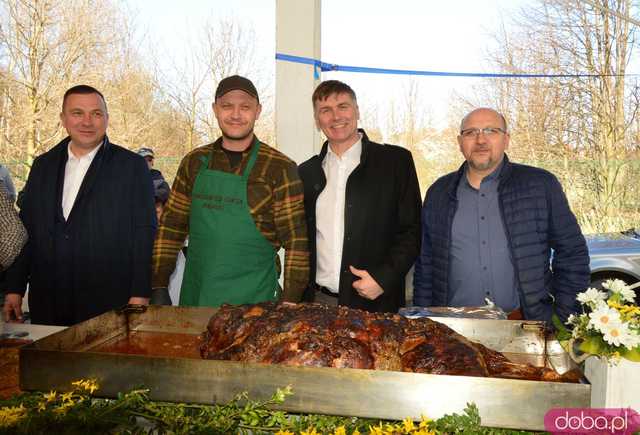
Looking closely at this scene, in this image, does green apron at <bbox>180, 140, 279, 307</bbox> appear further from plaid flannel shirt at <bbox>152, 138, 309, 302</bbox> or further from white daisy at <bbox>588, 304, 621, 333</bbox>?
white daisy at <bbox>588, 304, 621, 333</bbox>

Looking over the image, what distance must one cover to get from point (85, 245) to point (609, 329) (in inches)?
99.0

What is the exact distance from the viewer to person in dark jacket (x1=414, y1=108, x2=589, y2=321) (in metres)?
2.68

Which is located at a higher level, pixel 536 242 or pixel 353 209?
pixel 353 209

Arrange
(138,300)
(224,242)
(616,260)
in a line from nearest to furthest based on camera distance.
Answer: (224,242) → (138,300) → (616,260)

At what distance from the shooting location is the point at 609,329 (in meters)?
1.47

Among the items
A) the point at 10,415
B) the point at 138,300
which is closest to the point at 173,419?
the point at 10,415

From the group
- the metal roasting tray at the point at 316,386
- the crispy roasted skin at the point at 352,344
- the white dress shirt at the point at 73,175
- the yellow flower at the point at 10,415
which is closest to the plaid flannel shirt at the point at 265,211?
the white dress shirt at the point at 73,175

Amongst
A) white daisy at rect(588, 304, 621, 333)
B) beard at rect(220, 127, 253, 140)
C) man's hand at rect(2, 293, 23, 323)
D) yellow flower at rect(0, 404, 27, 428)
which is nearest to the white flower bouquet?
white daisy at rect(588, 304, 621, 333)

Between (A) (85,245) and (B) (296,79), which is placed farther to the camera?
(B) (296,79)

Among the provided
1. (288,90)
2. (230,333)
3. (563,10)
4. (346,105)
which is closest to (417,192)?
(346,105)

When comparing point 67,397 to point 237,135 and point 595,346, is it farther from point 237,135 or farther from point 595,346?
point 237,135

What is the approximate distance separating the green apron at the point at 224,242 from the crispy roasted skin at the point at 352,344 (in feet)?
2.54

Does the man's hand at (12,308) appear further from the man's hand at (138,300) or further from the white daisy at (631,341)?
the white daisy at (631,341)

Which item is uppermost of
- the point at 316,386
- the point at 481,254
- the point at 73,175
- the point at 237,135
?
the point at 237,135
